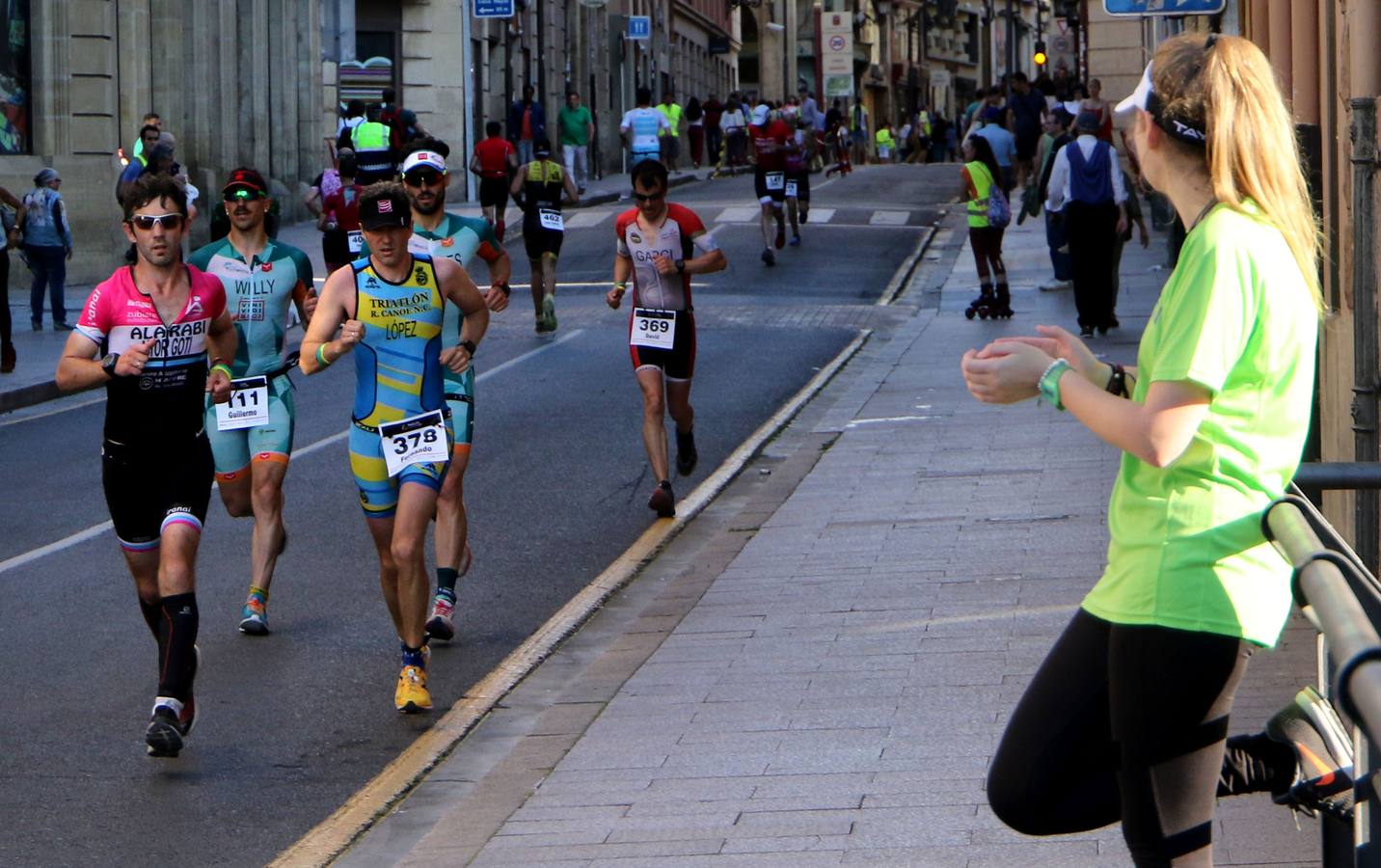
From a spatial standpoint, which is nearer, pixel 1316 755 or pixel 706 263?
pixel 1316 755

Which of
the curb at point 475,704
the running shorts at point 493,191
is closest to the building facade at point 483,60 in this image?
the running shorts at point 493,191

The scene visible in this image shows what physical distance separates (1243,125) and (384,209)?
4.62 metres

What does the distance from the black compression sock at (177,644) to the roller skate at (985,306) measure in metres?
14.7

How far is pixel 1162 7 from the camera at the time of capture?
11547 millimetres

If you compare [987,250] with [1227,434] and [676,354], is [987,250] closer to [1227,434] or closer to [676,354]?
[676,354]

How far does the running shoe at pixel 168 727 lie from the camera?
22.7ft

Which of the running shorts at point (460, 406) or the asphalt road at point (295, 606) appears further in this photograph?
the running shorts at point (460, 406)

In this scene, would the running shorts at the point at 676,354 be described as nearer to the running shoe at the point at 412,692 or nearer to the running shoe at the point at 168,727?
the running shoe at the point at 412,692

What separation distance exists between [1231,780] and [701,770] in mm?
2479

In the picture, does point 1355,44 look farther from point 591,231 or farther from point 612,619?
point 591,231

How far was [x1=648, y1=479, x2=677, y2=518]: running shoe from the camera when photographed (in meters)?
11.4

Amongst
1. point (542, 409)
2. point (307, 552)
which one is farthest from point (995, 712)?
point (542, 409)

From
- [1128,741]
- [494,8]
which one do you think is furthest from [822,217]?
[1128,741]

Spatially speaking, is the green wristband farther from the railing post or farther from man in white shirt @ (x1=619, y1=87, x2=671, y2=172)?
man in white shirt @ (x1=619, y1=87, x2=671, y2=172)
